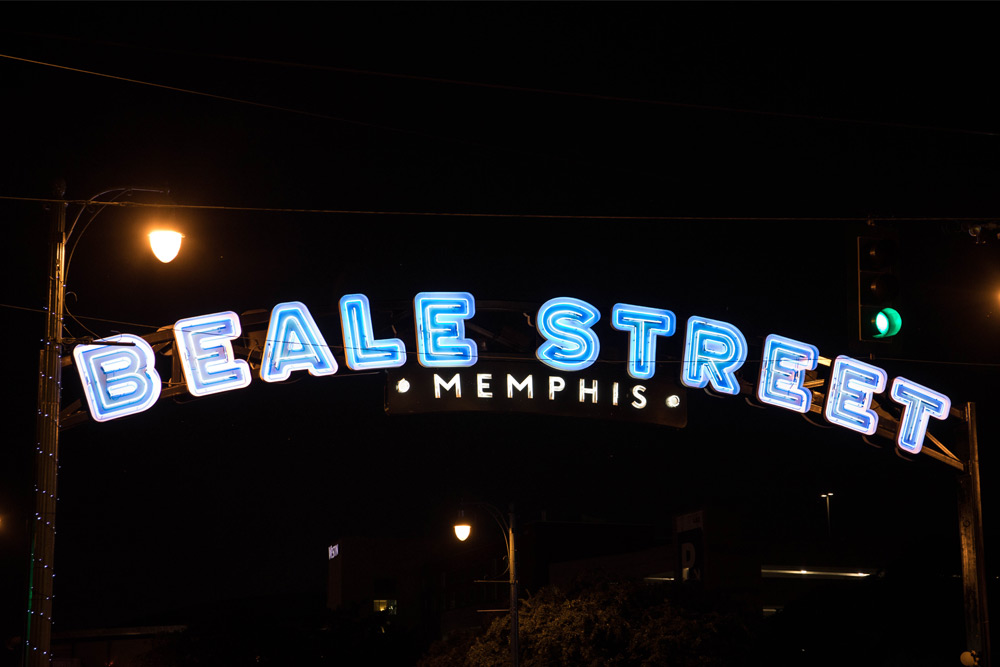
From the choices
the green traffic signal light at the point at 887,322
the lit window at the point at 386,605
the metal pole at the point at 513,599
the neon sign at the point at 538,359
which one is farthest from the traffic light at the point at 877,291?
the lit window at the point at 386,605

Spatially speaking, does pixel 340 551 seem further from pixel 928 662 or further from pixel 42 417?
pixel 42 417

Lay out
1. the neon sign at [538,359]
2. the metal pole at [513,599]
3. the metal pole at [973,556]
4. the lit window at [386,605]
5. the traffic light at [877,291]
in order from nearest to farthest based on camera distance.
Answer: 1. the traffic light at [877,291]
2. the metal pole at [973,556]
3. the neon sign at [538,359]
4. the metal pole at [513,599]
5. the lit window at [386,605]

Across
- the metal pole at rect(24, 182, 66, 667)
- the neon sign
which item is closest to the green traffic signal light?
the neon sign

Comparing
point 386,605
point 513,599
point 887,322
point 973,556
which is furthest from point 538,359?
point 386,605

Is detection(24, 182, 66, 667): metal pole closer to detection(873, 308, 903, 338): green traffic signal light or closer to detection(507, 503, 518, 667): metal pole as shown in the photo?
detection(873, 308, 903, 338): green traffic signal light

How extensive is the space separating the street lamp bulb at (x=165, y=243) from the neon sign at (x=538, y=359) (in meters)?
4.31

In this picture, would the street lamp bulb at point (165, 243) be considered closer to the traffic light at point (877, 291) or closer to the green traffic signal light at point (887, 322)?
the traffic light at point (877, 291)

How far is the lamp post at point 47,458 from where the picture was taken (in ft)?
42.2

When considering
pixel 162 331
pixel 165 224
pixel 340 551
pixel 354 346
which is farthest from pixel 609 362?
pixel 340 551

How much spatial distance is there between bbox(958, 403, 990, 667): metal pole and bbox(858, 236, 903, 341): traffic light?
27.2 ft

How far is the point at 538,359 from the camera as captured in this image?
67.9 feet

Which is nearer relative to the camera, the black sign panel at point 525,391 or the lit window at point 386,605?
the black sign panel at point 525,391

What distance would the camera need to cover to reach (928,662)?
27.4 m

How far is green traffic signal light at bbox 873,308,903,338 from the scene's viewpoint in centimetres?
1159
